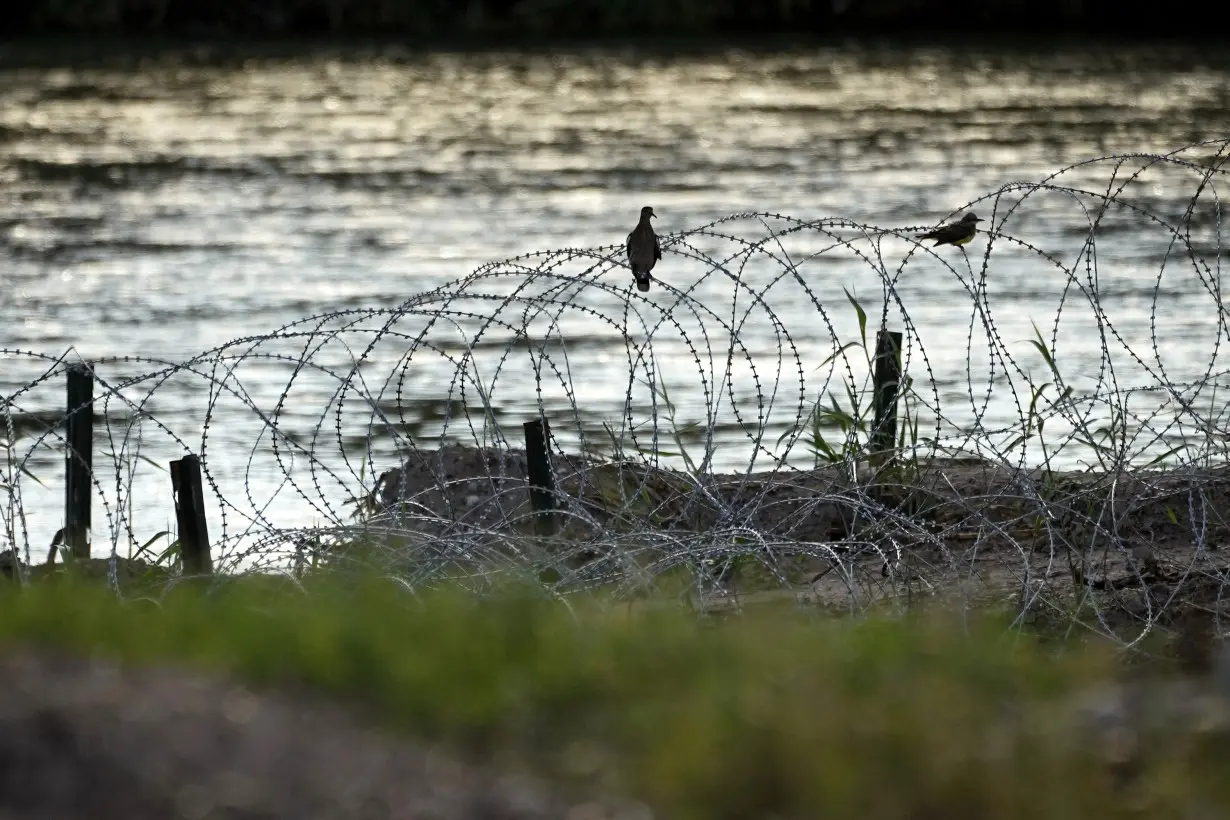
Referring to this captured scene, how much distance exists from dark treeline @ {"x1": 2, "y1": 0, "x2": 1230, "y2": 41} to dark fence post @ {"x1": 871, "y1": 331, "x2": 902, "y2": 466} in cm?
2793

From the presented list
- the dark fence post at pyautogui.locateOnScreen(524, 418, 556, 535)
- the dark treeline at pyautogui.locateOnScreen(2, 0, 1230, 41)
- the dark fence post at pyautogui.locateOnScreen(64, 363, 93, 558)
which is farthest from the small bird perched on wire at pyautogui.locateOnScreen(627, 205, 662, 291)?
the dark treeline at pyautogui.locateOnScreen(2, 0, 1230, 41)

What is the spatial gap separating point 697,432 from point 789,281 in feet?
16.7

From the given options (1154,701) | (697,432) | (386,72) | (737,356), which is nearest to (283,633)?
(1154,701)

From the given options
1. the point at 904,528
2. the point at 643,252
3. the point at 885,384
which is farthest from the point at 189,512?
the point at 885,384

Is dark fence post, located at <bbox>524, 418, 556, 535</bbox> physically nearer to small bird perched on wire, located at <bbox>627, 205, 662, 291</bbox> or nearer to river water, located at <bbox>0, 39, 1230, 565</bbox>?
river water, located at <bbox>0, 39, 1230, 565</bbox>

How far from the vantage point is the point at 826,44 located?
111 feet

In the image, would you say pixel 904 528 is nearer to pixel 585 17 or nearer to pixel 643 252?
pixel 643 252

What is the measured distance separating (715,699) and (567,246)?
12.7 m

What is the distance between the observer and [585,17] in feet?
124

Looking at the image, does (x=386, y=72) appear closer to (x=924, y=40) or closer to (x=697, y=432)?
(x=924, y=40)

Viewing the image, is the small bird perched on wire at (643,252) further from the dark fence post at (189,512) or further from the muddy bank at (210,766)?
the muddy bank at (210,766)

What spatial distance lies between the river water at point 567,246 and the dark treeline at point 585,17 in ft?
13.1

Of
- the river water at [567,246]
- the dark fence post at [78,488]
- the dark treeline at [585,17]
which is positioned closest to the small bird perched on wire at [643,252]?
the river water at [567,246]

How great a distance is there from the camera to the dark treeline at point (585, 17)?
36.2 m
